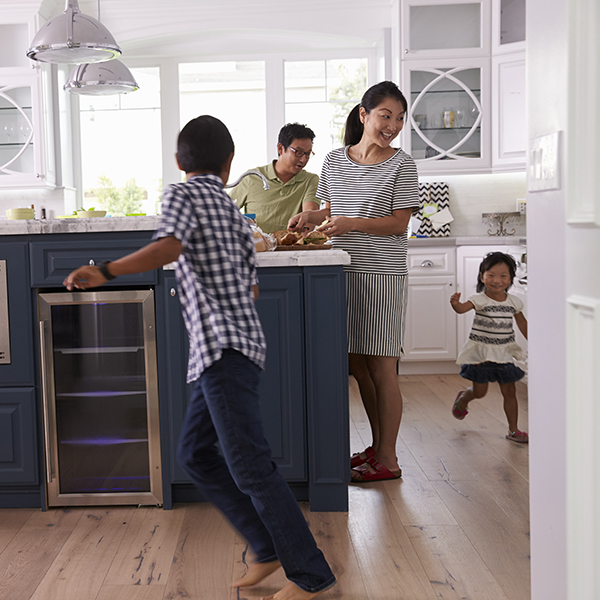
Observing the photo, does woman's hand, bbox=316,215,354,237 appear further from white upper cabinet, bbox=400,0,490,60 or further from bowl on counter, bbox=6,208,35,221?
white upper cabinet, bbox=400,0,490,60

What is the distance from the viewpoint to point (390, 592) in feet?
5.60

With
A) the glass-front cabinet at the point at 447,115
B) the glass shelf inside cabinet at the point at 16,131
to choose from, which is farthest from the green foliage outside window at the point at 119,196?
the glass-front cabinet at the point at 447,115

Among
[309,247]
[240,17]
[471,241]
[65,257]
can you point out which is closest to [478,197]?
[471,241]

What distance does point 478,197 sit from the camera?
519 cm

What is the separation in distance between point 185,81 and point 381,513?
4.05m

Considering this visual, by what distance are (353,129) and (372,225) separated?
0.56 metres

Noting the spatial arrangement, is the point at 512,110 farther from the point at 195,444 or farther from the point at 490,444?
the point at 195,444

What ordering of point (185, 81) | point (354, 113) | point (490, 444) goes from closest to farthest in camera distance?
point (354, 113) → point (490, 444) → point (185, 81)

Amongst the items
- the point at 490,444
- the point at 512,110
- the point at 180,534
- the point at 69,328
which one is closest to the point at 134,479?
the point at 180,534

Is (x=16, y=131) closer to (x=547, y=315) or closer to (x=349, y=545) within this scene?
(x=349, y=545)

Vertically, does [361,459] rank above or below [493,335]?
below

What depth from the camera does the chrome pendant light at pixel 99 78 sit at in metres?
3.25

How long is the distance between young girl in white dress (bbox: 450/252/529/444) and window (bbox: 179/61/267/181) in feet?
8.26

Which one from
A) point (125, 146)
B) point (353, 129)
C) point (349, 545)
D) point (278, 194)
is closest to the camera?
point (349, 545)
